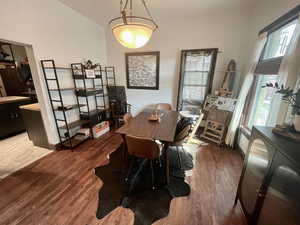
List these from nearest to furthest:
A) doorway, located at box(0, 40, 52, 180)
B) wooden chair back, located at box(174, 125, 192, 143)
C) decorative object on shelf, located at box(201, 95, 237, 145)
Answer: wooden chair back, located at box(174, 125, 192, 143)
doorway, located at box(0, 40, 52, 180)
decorative object on shelf, located at box(201, 95, 237, 145)

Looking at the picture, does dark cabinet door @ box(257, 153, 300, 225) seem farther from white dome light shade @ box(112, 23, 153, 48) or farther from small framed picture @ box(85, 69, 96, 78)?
small framed picture @ box(85, 69, 96, 78)

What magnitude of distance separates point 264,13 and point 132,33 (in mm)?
2349

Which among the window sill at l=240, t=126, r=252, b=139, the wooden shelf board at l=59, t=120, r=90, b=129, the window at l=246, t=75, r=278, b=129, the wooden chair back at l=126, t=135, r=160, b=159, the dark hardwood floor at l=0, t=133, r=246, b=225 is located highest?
the window at l=246, t=75, r=278, b=129

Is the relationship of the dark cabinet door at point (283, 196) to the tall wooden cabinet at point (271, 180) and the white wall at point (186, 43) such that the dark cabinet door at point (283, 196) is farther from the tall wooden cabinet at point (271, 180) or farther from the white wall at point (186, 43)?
the white wall at point (186, 43)

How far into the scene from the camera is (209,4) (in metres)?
2.51

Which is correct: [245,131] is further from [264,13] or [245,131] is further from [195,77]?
[264,13]

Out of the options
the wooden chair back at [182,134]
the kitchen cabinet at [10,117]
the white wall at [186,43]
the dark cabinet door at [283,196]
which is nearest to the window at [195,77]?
the white wall at [186,43]

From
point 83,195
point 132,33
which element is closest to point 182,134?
point 132,33

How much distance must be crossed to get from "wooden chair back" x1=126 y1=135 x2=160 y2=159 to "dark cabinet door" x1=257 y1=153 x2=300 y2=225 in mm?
1042

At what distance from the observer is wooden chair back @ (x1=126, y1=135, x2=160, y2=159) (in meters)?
1.55

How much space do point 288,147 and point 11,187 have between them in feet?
10.2

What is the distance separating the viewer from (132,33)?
1.39 meters

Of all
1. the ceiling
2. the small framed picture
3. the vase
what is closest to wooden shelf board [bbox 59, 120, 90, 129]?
the small framed picture

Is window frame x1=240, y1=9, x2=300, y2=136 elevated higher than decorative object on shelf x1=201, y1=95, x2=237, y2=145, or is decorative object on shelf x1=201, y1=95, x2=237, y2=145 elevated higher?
window frame x1=240, y1=9, x2=300, y2=136
